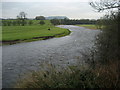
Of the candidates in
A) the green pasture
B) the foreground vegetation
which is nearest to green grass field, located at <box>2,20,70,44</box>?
the green pasture

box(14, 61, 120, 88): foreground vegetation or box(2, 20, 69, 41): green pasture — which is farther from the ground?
box(2, 20, 69, 41): green pasture

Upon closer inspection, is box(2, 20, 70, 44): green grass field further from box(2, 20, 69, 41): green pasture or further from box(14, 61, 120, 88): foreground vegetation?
box(14, 61, 120, 88): foreground vegetation

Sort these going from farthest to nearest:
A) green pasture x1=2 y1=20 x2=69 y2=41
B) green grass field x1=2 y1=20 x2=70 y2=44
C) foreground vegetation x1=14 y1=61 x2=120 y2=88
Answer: green pasture x1=2 y1=20 x2=69 y2=41
green grass field x1=2 y1=20 x2=70 y2=44
foreground vegetation x1=14 y1=61 x2=120 y2=88

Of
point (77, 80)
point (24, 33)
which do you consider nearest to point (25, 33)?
point (24, 33)

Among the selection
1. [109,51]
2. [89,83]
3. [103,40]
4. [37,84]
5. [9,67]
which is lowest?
[9,67]

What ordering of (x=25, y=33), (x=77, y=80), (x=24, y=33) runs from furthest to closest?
(x=25, y=33) < (x=24, y=33) < (x=77, y=80)

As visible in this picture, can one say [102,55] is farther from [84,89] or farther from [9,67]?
[9,67]

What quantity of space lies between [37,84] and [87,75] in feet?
7.75

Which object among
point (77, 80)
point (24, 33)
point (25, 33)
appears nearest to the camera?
point (77, 80)

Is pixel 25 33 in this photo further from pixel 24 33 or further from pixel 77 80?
pixel 77 80

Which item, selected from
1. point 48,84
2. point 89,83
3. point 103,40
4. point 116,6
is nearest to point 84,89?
point 89,83

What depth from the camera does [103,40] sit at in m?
9.97

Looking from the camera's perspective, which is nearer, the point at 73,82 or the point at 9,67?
the point at 73,82

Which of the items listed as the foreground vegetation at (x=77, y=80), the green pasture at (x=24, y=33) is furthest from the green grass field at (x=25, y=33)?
the foreground vegetation at (x=77, y=80)
